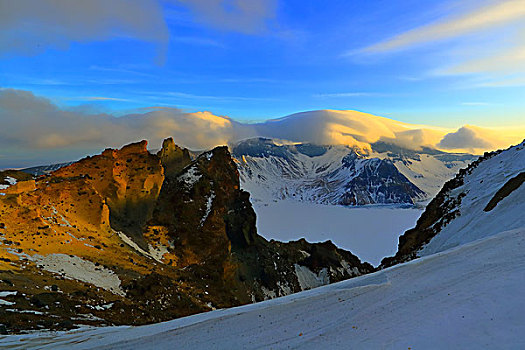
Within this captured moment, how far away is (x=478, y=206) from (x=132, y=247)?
46385 mm

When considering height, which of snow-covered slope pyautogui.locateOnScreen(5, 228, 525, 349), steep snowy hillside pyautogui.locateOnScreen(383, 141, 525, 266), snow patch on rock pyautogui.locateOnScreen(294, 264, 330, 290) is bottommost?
snow patch on rock pyautogui.locateOnScreen(294, 264, 330, 290)

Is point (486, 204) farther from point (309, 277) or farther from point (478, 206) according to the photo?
point (309, 277)

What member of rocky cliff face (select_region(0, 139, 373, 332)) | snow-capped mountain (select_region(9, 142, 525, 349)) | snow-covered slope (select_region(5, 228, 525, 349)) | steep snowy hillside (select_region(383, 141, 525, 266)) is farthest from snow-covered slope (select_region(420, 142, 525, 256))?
rocky cliff face (select_region(0, 139, 373, 332))

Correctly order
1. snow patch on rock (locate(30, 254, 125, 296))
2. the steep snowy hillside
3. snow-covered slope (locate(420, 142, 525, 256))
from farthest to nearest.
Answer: snow patch on rock (locate(30, 254, 125, 296))
the steep snowy hillside
snow-covered slope (locate(420, 142, 525, 256))

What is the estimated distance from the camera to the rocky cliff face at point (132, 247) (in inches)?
962

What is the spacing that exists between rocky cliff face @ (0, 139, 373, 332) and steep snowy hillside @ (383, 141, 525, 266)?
27.7 meters

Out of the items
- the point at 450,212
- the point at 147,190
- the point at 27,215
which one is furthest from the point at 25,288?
the point at 450,212

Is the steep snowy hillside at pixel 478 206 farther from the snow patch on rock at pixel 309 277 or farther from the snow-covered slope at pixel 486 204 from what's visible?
the snow patch on rock at pixel 309 277

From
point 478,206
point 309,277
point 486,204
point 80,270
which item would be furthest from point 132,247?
point 309,277

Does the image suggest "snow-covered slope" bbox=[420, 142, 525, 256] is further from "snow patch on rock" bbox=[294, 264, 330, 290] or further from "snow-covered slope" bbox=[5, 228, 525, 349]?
"snow patch on rock" bbox=[294, 264, 330, 290]

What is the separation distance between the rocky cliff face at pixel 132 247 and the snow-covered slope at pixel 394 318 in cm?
787

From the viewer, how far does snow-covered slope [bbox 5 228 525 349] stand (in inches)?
401

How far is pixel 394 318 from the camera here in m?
12.3

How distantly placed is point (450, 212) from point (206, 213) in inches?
1832
